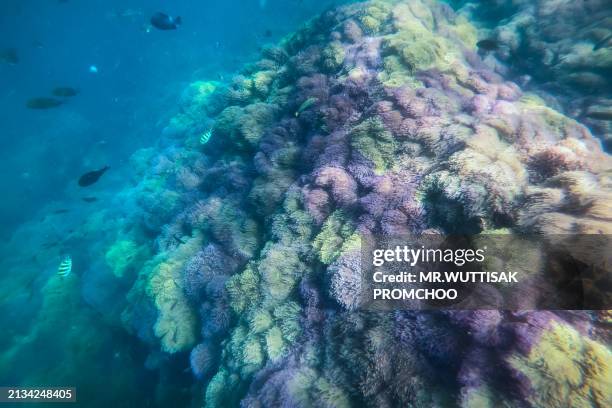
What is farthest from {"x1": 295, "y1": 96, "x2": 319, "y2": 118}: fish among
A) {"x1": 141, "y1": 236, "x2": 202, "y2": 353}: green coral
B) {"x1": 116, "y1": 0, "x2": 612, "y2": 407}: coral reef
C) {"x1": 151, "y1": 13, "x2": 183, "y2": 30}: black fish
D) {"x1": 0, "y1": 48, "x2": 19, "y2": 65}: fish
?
{"x1": 0, "y1": 48, "x2": 19, "y2": 65}: fish

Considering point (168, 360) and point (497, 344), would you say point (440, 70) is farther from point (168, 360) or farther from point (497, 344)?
→ point (168, 360)

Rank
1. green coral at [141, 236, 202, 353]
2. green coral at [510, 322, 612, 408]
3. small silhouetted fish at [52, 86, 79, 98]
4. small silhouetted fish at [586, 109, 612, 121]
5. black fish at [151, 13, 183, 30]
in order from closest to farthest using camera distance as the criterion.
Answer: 1. green coral at [510, 322, 612, 408]
2. green coral at [141, 236, 202, 353]
3. small silhouetted fish at [586, 109, 612, 121]
4. black fish at [151, 13, 183, 30]
5. small silhouetted fish at [52, 86, 79, 98]

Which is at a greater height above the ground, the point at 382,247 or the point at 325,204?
the point at 325,204

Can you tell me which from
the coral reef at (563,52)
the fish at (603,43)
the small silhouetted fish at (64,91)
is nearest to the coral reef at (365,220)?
the coral reef at (563,52)

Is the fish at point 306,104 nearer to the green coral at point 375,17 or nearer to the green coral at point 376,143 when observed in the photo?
the green coral at point 376,143

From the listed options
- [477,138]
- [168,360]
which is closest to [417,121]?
[477,138]

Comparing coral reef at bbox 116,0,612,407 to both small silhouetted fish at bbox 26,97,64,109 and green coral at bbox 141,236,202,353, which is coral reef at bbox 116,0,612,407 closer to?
green coral at bbox 141,236,202,353
